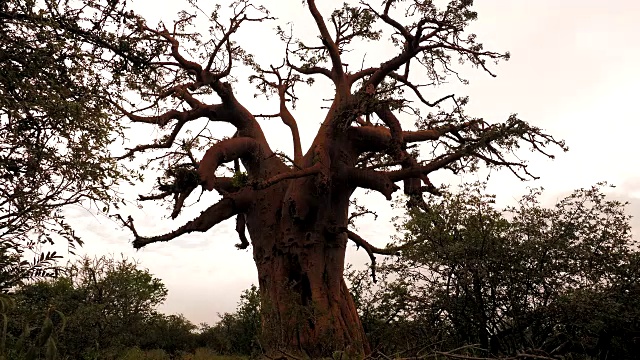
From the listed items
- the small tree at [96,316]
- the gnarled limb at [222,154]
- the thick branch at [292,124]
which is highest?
the thick branch at [292,124]

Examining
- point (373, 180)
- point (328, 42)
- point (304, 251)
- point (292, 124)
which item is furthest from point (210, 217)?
point (328, 42)

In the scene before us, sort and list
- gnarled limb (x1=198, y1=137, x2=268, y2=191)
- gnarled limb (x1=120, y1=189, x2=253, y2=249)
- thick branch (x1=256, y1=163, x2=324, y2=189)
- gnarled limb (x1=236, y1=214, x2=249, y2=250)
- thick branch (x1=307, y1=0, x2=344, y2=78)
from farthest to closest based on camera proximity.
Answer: gnarled limb (x1=236, y1=214, x2=249, y2=250), thick branch (x1=307, y1=0, x2=344, y2=78), gnarled limb (x1=120, y1=189, x2=253, y2=249), gnarled limb (x1=198, y1=137, x2=268, y2=191), thick branch (x1=256, y1=163, x2=324, y2=189)

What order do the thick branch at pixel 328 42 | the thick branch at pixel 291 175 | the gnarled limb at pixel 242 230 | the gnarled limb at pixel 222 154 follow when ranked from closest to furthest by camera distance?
1. the thick branch at pixel 291 175
2. the gnarled limb at pixel 222 154
3. the thick branch at pixel 328 42
4. the gnarled limb at pixel 242 230

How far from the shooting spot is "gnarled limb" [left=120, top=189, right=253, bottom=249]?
9992 millimetres

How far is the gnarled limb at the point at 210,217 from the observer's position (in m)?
9.99

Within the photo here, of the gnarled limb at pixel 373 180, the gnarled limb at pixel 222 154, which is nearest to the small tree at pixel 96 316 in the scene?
the gnarled limb at pixel 222 154

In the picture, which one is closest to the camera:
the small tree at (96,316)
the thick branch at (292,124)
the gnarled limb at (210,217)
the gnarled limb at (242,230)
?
the small tree at (96,316)

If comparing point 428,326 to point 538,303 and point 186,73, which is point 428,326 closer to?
point 538,303

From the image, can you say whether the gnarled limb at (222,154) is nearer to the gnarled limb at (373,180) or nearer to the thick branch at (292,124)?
the thick branch at (292,124)

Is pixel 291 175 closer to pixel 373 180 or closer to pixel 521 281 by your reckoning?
pixel 373 180

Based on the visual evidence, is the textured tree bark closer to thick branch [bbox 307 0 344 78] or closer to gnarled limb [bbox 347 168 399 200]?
gnarled limb [bbox 347 168 399 200]

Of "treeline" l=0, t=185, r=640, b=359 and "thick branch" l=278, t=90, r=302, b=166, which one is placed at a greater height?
"thick branch" l=278, t=90, r=302, b=166

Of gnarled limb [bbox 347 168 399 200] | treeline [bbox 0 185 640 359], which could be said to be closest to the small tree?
treeline [bbox 0 185 640 359]

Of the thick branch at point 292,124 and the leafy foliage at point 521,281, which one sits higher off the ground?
the thick branch at point 292,124
